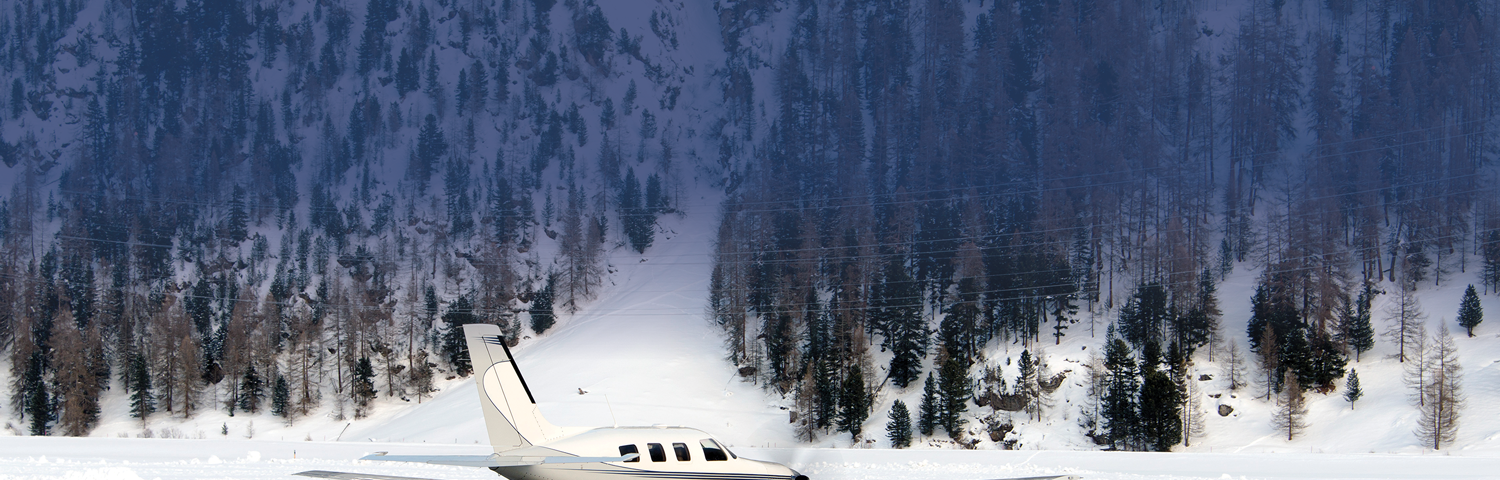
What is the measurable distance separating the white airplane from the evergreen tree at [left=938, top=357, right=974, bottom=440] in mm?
53280

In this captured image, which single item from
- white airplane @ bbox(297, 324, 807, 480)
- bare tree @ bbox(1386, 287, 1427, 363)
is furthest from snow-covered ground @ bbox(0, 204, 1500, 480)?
white airplane @ bbox(297, 324, 807, 480)

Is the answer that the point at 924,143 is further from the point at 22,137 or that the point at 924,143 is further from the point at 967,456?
the point at 22,137

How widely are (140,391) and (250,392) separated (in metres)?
8.58

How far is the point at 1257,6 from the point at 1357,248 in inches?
3652

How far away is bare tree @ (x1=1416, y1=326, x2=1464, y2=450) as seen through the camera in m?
59.4

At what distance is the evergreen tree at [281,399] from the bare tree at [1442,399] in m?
88.1

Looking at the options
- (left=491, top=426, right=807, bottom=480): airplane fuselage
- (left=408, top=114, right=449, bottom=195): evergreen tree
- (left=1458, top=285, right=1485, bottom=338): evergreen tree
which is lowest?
(left=1458, top=285, right=1485, bottom=338): evergreen tree

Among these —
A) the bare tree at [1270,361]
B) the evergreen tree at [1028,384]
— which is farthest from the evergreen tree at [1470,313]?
Answer: the evergreen tree at [1028,384]

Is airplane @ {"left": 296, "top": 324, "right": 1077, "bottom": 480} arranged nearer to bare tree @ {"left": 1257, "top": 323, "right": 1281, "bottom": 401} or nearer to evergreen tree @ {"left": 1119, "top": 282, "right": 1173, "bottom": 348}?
bare tree @ {"left": 1257, "top": 323, "right": 1281, "bottom": 401}

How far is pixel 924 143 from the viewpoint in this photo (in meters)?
171

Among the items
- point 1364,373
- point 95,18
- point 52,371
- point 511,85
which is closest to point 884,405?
point 1364,373

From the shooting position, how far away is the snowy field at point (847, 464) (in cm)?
2802

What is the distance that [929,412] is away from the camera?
2837 inches

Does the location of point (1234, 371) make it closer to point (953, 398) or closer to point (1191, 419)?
point (1191, 419)
